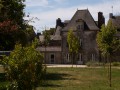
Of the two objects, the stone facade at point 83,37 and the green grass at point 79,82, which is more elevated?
the stone facade at point 83,37

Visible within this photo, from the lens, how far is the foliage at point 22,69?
1366 centimetres

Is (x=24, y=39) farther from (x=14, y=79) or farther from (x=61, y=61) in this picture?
(x=61, y=61)

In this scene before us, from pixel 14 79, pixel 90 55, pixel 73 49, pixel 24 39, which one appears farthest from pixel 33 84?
pixel 90 55

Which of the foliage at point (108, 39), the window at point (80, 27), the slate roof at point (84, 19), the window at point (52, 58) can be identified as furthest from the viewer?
the window at point (52, 58)

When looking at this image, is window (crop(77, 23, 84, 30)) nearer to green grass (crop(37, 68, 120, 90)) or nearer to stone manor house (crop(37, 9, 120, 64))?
stone manor house (crop(37, 9, 120, 64))

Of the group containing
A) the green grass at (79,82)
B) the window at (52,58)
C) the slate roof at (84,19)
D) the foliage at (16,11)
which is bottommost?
the green grass at (79,82)

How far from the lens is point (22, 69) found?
543 inches

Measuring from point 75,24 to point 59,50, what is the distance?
6.23 meters

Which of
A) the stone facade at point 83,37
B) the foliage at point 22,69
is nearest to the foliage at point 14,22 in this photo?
the foliage at point 22,69

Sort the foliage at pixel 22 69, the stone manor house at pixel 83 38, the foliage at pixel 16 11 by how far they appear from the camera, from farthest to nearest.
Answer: the stone manor house at pixel 83 38 < the foliage at pixel 16 11 < the foliage at pixel 22 69

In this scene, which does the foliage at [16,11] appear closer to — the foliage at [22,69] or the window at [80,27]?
the foliage at [22,69]

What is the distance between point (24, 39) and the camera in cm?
3869

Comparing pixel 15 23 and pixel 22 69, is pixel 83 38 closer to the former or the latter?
pixel 15 23

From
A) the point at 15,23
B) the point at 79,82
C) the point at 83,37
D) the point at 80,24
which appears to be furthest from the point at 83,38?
the point at 79,82
